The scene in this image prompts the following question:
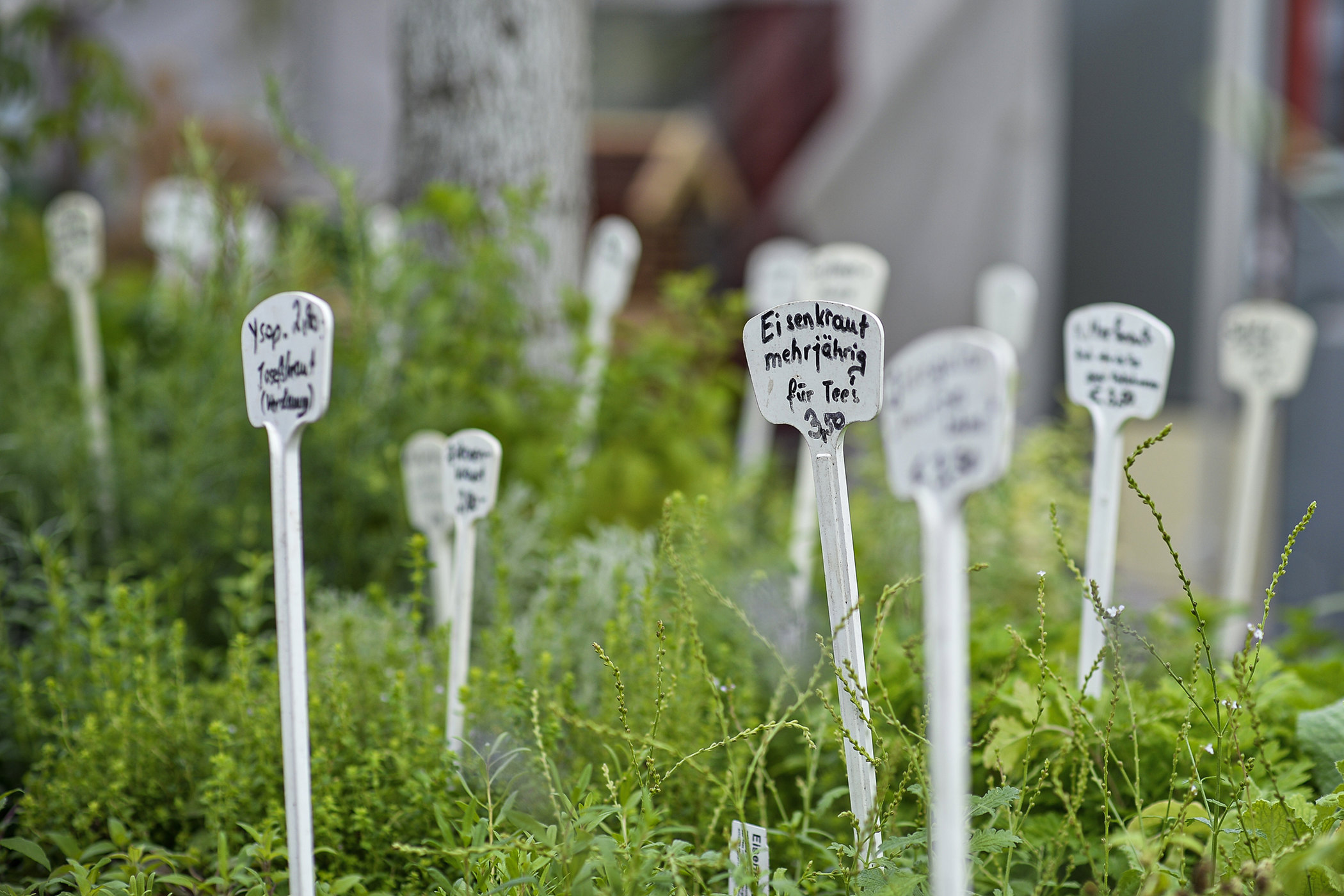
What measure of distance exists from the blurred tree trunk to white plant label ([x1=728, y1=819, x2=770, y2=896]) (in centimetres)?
131

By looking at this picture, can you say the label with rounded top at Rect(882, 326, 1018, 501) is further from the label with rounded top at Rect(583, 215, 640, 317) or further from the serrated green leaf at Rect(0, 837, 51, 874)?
the label with rounded top at Rect(583, 215, 640, 317)

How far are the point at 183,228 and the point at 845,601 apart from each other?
1506 mm

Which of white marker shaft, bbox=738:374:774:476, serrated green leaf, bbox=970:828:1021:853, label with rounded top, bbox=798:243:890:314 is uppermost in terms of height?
label with rounded top, bbox=798:243:890:314

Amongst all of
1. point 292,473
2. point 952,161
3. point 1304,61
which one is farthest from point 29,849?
point 952,161

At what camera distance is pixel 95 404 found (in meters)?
1.81

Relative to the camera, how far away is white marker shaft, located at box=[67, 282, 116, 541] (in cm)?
176

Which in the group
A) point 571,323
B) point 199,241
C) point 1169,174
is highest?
point 1169,174

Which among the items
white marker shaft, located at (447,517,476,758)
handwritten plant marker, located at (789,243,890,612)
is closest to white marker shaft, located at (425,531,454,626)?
white marker shaft, located at (447,517,476,758)

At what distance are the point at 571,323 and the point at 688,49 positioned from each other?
15.6ft

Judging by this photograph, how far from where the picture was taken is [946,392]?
0.68 m

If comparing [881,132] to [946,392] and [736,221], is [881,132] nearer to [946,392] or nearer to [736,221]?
[736,221]

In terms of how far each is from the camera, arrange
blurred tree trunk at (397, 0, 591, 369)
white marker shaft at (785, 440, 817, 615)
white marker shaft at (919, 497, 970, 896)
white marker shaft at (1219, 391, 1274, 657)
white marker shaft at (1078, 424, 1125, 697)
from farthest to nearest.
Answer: blurred tree trunk at (397, 0, 591, 369) → white marker shaft at (1219, 391, 1274, 657) → white marker shaft at (785, 440, 817, 615) → white marker shaft at (1078, 424, 1125, 697) → white marker shaft at (919, 497, 970, 896)

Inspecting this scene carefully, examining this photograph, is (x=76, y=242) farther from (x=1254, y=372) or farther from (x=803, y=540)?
(x=1254, y=372)

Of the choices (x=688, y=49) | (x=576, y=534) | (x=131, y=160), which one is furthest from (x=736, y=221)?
(x=576, y=534)
